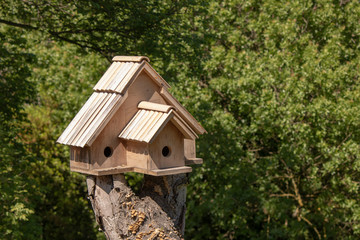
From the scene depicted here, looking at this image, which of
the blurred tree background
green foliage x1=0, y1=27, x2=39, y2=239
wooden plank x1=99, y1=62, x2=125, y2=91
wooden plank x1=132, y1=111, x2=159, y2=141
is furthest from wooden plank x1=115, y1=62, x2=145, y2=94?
the blurred tree background

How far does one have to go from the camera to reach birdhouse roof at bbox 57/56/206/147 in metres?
3.98

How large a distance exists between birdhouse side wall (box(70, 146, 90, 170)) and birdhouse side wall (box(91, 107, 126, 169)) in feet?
0.15

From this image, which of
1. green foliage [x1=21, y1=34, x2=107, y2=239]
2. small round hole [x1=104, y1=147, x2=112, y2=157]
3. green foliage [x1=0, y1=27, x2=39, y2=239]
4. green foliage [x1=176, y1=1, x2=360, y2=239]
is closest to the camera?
small round hole [x1=104, y1=147, x2=112, y2=157]

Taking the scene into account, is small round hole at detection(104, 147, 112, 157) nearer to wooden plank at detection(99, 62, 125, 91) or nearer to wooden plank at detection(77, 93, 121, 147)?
wooden plank at detection(77, 93, 121, 147)

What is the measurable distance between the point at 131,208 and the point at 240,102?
6.13 m

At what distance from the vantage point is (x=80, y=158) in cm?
411

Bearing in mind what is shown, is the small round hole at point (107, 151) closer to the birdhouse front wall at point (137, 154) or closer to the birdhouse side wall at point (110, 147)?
the birdhouse side wall at point (110, 147)

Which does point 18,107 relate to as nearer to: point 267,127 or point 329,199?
point 267,127

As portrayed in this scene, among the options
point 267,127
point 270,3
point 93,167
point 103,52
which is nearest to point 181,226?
point 93,167

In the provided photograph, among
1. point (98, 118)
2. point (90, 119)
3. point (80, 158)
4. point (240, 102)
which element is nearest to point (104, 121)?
point (98, 118)

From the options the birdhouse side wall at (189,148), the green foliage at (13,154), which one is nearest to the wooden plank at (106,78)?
the birdhouse side wall at (189,148)

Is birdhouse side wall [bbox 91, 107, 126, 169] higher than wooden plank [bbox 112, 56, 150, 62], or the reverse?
wooden plank [bbox 112, 56, 150, 62]

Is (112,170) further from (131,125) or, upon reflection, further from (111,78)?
(111,78)

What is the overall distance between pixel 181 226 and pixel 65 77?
792cm
